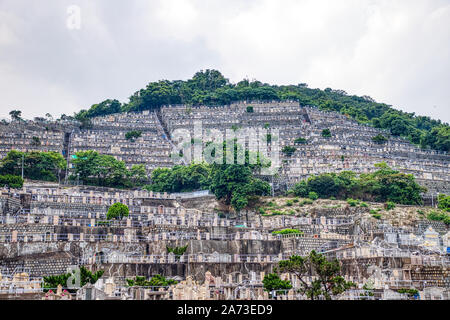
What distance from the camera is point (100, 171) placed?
260ft

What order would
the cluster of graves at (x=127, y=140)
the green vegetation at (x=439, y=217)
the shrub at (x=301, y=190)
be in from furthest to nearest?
the cluster of graves at (x=127, y=140) < the shrub at (x=301, y=190) < the green vegetation at (x=439, y=217)

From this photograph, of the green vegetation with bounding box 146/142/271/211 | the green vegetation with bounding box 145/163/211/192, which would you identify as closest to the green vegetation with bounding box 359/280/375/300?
the green vegetation with bounding box 146/142/271/211

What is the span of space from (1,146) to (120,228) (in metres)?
45.0

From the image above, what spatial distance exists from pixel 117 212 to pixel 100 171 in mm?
23830

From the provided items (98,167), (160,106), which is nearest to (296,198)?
(98,167)

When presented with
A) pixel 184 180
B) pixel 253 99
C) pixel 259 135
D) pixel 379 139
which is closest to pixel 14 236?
pixel 184 180

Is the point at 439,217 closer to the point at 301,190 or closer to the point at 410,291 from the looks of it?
the point at 301,190

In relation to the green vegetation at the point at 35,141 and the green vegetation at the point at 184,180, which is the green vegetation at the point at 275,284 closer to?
the green vegetation at the point at 184,180

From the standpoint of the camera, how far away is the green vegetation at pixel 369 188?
241ft

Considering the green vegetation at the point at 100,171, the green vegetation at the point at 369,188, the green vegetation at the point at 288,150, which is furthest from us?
the green vegetation at the point at 288,150

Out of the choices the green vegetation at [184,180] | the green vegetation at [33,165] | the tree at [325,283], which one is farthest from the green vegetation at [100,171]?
the tree at [325,283]

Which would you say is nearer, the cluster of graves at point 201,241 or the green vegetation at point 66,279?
the green vegetation at point 66,279

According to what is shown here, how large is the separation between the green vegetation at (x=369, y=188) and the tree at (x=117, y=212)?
2535 cm

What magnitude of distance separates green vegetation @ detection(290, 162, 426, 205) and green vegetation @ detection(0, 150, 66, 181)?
29.7 metres
